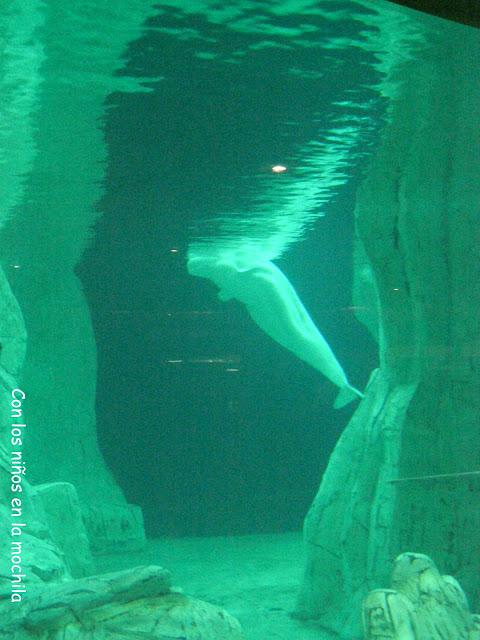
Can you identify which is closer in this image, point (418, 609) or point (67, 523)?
point (418, 609)

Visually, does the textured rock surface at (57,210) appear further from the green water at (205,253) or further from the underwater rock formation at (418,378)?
the underwater rock formation at (418,378)

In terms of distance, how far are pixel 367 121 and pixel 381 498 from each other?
5.30 metres

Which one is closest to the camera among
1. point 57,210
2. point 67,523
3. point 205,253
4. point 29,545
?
point 29,545

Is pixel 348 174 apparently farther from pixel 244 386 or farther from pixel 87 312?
pixel 87 312

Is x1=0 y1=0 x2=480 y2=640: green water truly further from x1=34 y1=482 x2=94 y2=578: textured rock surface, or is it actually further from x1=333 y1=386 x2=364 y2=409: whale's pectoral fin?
x1=333 y1=386 x2=364 y2=409: whale's pectoral fin

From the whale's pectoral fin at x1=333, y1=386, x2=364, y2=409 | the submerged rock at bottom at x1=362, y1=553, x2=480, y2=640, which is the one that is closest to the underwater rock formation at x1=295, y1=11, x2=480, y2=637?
the submerged rock at bottom at x1=362, y1=553, x2=480, y2=640

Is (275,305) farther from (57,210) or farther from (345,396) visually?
(57,210)

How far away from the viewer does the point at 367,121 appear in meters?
9.91

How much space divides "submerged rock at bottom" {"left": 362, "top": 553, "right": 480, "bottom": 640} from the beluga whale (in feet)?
17.2

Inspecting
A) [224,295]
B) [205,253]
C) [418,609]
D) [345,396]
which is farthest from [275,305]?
[418,609]

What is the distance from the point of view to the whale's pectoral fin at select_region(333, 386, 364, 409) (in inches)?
504

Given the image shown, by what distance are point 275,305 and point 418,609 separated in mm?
8060

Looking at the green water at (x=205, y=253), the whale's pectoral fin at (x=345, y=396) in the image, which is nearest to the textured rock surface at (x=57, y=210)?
the green water at (x=205, y=253)

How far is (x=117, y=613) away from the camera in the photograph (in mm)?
5469
